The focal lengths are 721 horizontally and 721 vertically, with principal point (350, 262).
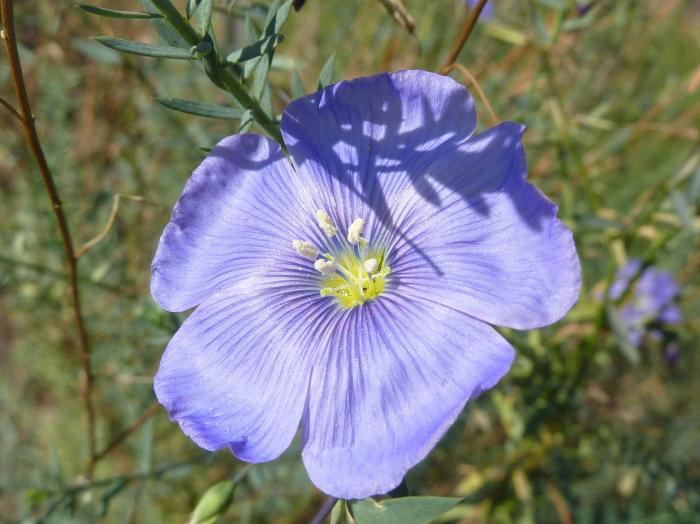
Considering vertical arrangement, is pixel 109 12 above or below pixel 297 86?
above

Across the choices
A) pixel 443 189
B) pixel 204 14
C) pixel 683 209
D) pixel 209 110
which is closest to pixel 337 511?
pixel 443 189

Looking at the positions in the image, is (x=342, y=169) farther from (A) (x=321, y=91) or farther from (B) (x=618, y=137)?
(B) (x=618, y=137)

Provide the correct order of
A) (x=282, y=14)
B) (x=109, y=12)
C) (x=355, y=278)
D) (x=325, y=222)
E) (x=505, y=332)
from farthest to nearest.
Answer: (x=505, y=332)
(x=355, y=278)
(x=325, y=222)
(x=282, y=14)
(x=109, y=12)

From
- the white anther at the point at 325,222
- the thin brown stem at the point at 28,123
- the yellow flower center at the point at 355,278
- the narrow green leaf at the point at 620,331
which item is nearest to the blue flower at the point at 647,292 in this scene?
the narrow green leaf at the point at 620,331

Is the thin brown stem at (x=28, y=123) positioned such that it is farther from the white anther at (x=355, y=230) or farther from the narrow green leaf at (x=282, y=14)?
the white anther at (x=355, y=230)

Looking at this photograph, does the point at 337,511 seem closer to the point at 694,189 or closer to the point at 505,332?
the point at 505,332

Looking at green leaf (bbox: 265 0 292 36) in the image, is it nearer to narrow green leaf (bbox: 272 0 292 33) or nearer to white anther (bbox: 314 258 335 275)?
narrow green leaf (bbox: 272 0 292 33)

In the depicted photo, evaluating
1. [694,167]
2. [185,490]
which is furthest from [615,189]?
[185,490]
